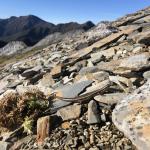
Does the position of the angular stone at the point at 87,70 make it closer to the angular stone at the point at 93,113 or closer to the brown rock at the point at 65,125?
the angular stone at the point at 93,113

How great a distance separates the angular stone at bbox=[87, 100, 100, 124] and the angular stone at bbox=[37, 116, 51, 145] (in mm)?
1146

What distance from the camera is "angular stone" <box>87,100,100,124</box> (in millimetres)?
9513

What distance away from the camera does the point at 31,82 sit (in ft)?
50.7

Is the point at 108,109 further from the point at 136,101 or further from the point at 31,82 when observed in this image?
the point at 31,82

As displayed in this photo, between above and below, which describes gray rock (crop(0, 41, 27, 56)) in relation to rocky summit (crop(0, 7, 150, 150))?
above

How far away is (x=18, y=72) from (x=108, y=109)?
1005cm

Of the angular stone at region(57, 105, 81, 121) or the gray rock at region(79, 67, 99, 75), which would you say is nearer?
the angular stone at region(57, 105, 81, 121)

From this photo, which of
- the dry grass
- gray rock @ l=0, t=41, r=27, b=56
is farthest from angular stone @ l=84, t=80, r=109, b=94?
gray rock @ l=0, t=41, r=27, b=56

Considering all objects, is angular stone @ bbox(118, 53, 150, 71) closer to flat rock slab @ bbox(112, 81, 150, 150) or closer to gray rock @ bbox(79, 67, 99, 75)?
gray rock @ bbox(79, 67, 99, 75)

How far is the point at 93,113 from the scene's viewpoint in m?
9.75

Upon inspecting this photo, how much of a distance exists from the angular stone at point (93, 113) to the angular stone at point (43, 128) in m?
1.15

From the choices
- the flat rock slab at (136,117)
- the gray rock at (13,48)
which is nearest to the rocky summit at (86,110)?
the flat rock slab at (136,117)

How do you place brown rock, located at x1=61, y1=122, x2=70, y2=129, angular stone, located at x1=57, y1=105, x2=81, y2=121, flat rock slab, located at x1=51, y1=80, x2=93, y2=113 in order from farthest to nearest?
flat rock slab, located at x1=51, y1=80, x2=93, y2=113, angular stone, located at x1=57, y1=105, x2=81, y2=121, brown rock, located at x1=61, y1=122, x2=70, y2=129

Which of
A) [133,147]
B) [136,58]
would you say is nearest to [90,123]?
[133,147]
